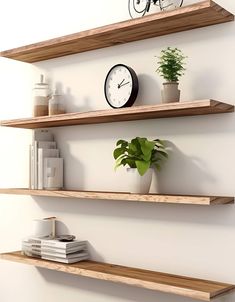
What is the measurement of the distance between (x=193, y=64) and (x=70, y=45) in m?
0.62

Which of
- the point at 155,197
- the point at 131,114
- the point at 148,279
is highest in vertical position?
the point at 131,114

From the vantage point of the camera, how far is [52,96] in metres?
2.48

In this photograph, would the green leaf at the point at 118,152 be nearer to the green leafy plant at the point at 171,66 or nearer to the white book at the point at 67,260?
the green leafy plant at the point at 171,66

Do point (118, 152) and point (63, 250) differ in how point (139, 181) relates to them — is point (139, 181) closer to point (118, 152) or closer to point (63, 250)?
point (118, 152)

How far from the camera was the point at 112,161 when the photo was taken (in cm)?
231

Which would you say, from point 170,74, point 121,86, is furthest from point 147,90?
point 170,74

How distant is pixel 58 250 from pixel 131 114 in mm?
744

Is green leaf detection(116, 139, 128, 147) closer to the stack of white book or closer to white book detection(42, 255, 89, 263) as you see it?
the stack of white book

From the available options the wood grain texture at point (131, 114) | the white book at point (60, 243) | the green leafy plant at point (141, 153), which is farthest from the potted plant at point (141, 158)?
the white book at point (60, 243)

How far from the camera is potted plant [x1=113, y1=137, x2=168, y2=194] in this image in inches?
79.5

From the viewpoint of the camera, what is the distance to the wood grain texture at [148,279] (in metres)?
1.81

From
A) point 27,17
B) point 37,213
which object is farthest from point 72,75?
point 37,213

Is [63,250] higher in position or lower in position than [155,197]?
lower

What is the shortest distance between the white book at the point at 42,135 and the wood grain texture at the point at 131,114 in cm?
4
